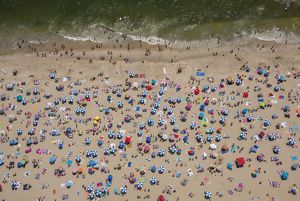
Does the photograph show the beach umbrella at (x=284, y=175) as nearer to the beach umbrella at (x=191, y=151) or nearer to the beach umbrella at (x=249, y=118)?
the beach umbrella at (x=249, y=118)

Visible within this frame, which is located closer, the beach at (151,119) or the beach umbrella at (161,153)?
the beach at (151,119)

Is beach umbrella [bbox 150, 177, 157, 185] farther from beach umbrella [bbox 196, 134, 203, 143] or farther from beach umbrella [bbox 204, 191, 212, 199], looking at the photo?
beach umbrella [bbox 196, 134, 203, 143]

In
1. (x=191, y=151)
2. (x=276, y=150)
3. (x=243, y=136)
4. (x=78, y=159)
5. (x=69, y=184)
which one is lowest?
(x=69, y=184)

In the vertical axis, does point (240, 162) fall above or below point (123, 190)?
above

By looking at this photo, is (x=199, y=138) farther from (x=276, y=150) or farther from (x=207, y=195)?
(x=276, y=150)

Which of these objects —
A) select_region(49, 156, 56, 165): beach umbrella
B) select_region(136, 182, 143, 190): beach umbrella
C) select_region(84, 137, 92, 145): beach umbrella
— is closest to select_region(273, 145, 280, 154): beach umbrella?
select_region(136, 182, 143, 190): beach umbrella

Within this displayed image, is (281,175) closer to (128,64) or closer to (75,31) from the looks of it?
(128,64)

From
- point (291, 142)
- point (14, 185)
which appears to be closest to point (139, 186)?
point (14, 185)

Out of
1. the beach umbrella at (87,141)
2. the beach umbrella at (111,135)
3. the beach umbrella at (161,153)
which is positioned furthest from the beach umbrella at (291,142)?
the beach umbrella at (87,141)

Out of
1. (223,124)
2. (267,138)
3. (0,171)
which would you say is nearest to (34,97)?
(0,171)
